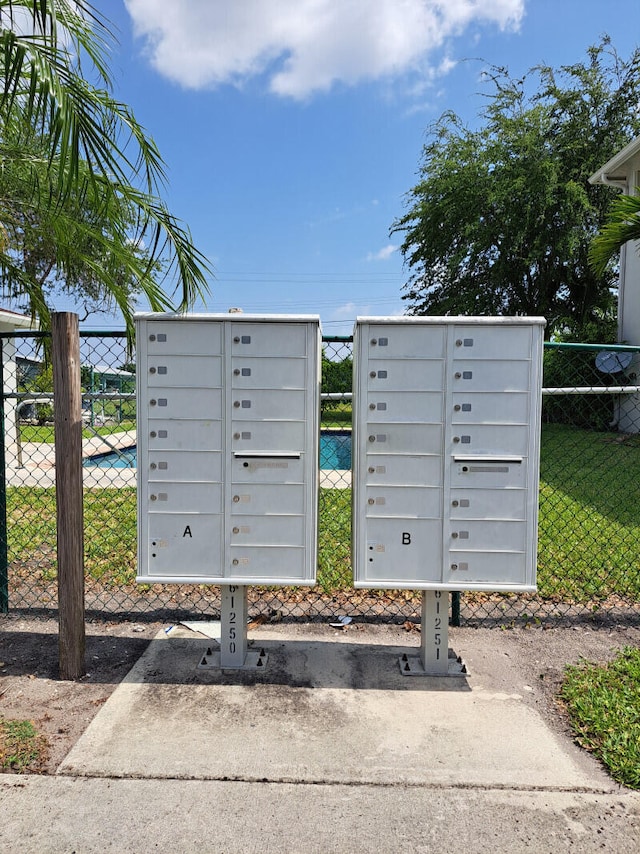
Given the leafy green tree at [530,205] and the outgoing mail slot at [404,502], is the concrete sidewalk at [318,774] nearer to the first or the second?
the outgoing mail slot at [404,502]

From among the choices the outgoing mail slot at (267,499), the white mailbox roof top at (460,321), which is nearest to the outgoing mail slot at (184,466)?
the outgoing mail slot at (267,499)

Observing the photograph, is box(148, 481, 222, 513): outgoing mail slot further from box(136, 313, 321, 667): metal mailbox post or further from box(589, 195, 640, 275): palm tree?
box(589, 195, 640, 275): palm tree

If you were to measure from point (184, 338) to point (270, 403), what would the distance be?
519 mm

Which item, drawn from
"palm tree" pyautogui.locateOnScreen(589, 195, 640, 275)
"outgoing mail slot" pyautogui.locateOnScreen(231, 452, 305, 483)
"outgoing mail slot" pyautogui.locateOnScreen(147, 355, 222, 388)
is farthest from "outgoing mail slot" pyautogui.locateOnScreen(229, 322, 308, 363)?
"palm tree" pyautogui.locateOnScreen(589, 195, 640, 275)

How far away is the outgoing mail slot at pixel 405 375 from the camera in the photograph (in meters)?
2.79

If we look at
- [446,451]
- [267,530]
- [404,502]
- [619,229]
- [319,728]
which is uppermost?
[619,229]

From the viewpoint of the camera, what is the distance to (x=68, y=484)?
2918 millimetres

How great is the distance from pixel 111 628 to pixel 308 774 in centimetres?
183

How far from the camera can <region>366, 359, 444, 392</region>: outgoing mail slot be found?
2789mm

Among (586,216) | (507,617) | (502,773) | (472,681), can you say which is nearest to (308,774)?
(502,773)

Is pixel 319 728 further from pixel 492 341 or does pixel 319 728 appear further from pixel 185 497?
pixel 492 341

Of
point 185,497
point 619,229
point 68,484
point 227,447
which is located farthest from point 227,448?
point 619,229

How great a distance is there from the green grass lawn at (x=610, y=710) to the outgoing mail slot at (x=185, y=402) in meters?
2.18

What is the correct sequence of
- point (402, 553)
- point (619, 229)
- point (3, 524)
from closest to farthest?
point (402, 553)
point (3, 524)
point (619, 229)
